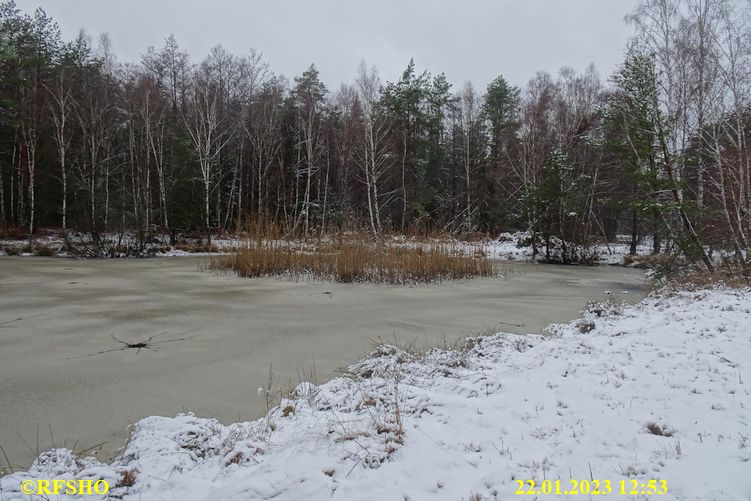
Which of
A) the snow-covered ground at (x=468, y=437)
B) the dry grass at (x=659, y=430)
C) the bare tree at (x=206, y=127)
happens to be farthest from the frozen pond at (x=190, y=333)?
the bare tree at (x=206, y=127)

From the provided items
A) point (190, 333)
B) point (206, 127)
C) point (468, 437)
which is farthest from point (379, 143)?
point (468, 437)

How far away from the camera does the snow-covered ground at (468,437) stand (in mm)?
1895

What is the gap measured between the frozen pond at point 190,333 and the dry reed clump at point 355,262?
570 mm

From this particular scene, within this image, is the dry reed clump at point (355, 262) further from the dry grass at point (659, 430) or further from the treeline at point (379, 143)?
the dry grass at point (659, 430)

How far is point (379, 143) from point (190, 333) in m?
18.9

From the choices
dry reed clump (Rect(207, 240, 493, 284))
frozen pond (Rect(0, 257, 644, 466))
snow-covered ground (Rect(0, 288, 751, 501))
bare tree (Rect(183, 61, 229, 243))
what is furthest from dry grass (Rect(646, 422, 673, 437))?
bare tree (Rect(183, 61, 229, 243))

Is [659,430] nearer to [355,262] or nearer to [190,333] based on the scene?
[190,333]

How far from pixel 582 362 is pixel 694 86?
9496mm

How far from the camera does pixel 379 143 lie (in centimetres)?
2255

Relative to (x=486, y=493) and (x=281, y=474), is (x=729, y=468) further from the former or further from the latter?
(x=281, y=474)

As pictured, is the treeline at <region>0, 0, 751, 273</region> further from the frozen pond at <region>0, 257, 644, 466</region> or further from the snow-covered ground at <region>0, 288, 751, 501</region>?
the snow-covered ground at <region>0, 288, 751, 501</region>

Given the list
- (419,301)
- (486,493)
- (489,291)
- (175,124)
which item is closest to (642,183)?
(489,291)

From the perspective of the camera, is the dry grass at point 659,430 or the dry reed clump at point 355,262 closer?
the dry grass at point 659,430

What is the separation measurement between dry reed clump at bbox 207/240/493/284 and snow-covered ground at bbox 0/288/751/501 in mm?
5902
